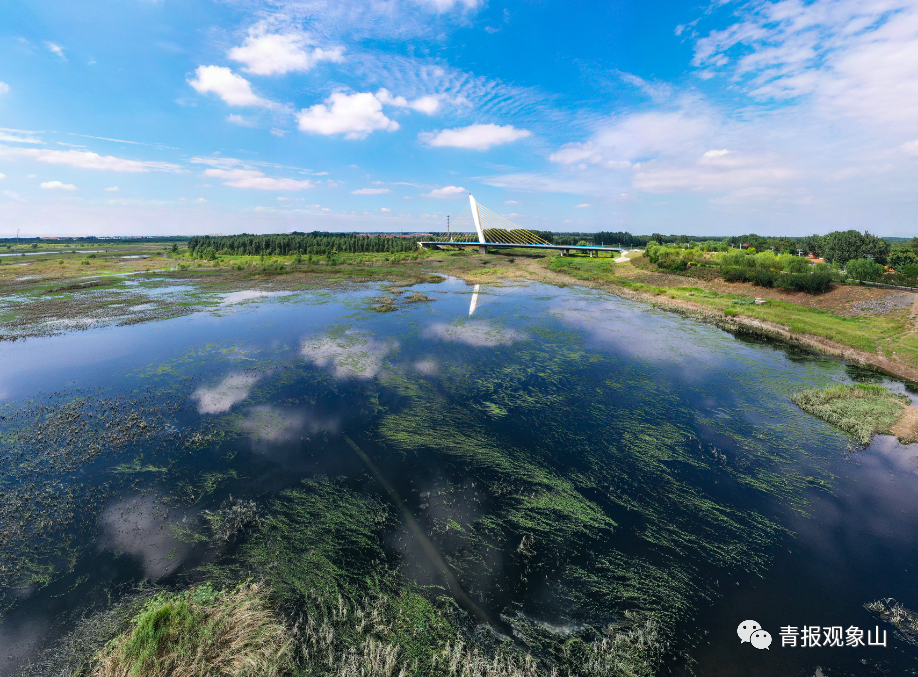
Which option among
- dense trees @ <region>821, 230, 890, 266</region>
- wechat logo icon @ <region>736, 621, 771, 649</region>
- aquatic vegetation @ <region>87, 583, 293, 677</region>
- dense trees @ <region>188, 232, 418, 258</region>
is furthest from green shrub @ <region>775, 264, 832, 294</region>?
dense trees @ <region>188, 232, 418, 258</region>

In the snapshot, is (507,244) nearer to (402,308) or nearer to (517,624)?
(402,308)

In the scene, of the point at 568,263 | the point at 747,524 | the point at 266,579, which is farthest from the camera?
the point at 568,263

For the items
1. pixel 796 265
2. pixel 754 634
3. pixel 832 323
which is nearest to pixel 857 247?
pixel 796 265

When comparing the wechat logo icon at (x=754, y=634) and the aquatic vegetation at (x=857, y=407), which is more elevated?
the aquatic vegetation at (x=857, y=407)

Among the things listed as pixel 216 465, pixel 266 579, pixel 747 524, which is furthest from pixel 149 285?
pixel 747 524

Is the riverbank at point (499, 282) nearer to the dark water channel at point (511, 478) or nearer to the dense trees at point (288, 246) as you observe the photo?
the dark water channel at point (511, 478)

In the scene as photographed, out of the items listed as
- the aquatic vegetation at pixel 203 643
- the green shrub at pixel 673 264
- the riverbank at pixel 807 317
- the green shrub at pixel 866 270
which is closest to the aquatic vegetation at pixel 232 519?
the aquatic vegetation at pixel 203 643
